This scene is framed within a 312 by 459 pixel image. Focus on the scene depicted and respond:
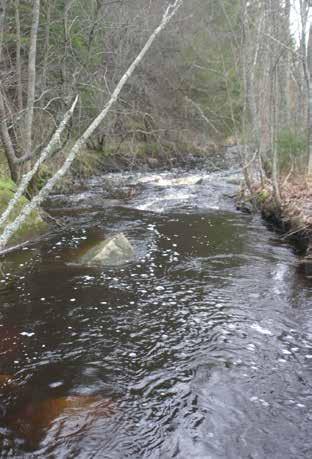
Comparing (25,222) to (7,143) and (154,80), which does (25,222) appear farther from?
(154,80)

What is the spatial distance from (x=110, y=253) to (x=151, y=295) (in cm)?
188

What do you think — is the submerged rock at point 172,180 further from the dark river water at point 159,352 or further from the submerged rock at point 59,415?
the submerged rock at point 59,415

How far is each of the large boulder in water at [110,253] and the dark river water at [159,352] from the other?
0.83 feet

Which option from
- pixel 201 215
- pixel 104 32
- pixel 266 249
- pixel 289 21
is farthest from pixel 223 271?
pixel 104 32

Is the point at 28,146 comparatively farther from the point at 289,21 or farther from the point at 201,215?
the point at 289,21

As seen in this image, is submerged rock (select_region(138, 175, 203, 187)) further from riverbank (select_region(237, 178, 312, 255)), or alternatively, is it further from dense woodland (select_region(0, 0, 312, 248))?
riverbank (select_region(237, 178, 312, 255))

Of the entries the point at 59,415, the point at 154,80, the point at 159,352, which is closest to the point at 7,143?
the point at 159,352

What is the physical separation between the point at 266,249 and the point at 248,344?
14.2 ft

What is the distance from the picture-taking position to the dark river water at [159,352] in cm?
416

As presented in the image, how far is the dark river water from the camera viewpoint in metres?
4.16

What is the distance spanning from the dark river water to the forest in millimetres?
20

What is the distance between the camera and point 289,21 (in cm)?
1362

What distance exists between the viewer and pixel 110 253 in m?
8.84

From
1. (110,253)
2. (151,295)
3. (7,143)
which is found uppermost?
(7,143)
